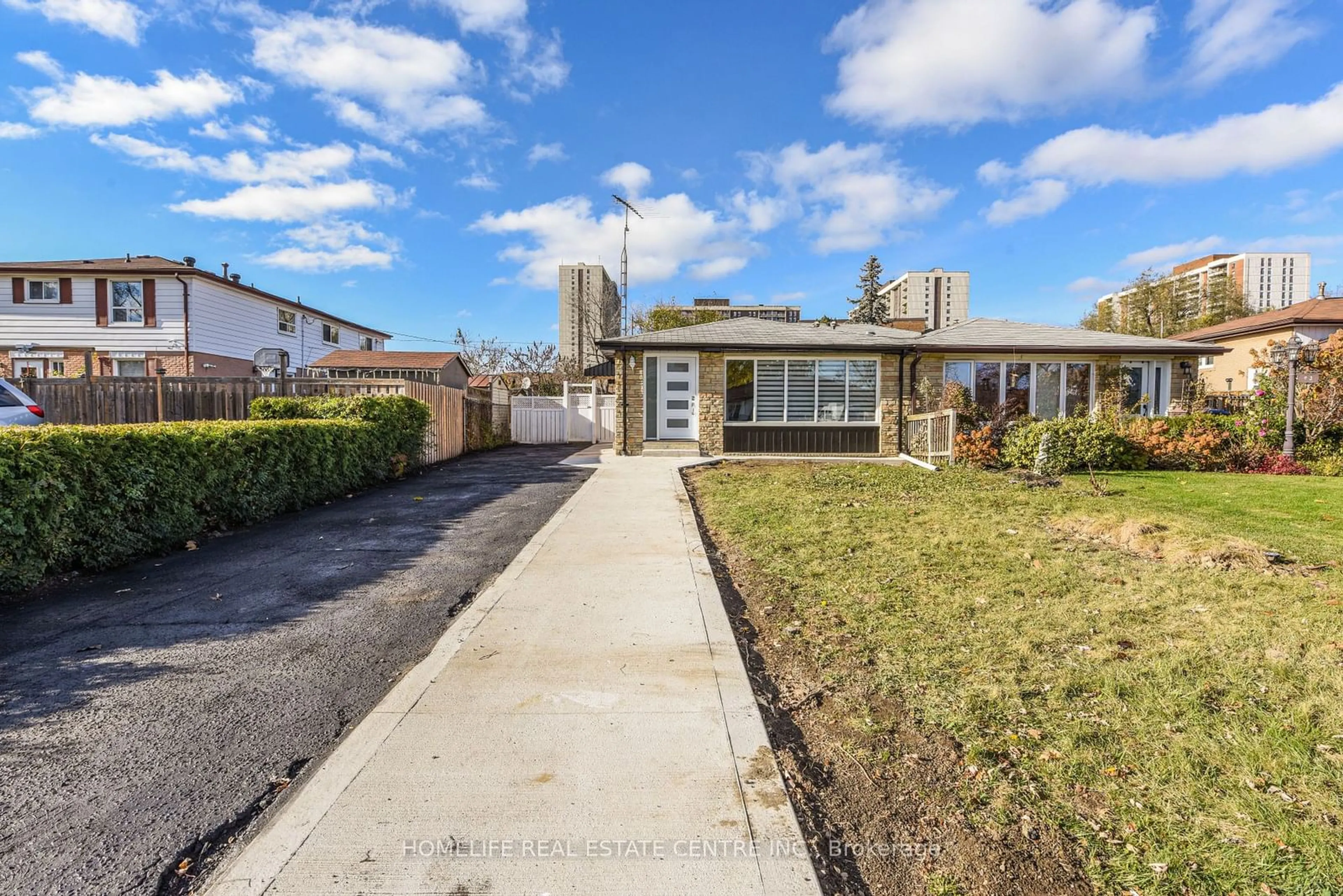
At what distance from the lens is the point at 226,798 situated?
2309 millimetres

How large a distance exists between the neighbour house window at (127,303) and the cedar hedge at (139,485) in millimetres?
19025

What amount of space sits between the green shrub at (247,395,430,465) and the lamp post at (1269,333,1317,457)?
55.9 ft

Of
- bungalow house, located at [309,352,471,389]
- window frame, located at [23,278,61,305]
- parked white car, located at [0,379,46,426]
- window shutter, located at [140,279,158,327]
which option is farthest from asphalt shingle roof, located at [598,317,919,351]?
window frame, located at [23,278,61,305]

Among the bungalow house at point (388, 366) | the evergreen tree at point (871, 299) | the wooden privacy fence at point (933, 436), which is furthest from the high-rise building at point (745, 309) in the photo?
the wooden privacy fence at point (933, 436)

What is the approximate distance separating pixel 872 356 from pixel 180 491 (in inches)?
530

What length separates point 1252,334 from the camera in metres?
24.7

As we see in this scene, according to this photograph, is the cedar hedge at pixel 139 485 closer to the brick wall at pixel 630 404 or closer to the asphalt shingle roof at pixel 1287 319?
the brick wall at pixel 630 404

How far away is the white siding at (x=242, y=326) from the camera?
2228 cm

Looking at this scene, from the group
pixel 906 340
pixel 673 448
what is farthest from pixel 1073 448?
pixel 673 448

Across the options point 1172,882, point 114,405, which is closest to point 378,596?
point 1172,882

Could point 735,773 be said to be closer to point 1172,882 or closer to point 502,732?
point 502,732

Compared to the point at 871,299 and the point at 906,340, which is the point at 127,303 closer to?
the point at 906,340

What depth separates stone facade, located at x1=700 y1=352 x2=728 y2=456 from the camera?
1497 centimetres

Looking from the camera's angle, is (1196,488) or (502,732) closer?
(502,732)
